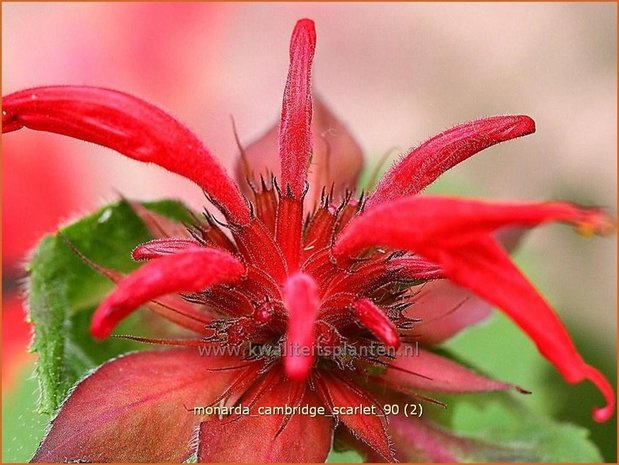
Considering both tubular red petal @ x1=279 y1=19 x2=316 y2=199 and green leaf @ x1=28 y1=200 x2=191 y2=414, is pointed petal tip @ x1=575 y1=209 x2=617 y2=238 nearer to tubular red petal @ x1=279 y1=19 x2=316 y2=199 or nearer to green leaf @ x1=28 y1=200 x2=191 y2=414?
tubular red petal @ x1=279 y1=19 x2=316 y2=199

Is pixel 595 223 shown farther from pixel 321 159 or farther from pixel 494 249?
pixel 321 159

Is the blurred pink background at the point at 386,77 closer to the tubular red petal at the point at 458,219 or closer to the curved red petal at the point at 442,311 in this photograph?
the curved red petal at the point at 442,311

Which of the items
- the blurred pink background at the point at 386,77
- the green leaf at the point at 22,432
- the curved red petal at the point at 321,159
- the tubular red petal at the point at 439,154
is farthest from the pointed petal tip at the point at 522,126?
Result: the blurred pink background at the point at 386,77

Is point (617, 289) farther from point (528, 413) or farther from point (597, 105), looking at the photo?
point (528, 413)

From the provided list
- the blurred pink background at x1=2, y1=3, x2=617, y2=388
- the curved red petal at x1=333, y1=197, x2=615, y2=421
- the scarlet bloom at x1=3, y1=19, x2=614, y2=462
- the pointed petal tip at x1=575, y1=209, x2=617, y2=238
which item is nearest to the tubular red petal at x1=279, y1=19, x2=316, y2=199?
the scarlet bloom at x1=3, y1=19, x2=614, y2=462

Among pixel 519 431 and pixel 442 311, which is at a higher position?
pixel 442 311

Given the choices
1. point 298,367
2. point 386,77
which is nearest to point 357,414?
point 298,367
